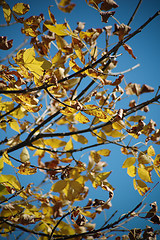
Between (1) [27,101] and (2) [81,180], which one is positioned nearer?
(1) [27,101]

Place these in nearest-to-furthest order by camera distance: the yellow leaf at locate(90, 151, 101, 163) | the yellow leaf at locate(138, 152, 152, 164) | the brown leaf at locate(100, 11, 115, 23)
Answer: the brown leaf at locate(100, 11, 115, 23), the yellow leaf at locate(138, 152, 152, 164), the yellow leaf at locate(90, 151, 101, 163)

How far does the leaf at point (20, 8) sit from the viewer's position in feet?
1.79

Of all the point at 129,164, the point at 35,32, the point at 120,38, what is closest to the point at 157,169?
the point at 129,164

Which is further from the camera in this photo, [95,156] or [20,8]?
[95,156]

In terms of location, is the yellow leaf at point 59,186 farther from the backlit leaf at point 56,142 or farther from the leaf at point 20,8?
the leaf at point 20,8

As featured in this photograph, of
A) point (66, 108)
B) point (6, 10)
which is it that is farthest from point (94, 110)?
point (6, 10)

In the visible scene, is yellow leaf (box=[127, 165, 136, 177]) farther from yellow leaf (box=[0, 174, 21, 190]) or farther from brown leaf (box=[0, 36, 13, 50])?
brown leaf (box=[0, 36, 13, 50])

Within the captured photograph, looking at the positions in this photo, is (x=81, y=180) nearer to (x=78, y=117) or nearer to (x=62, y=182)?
(x=62, y=182)

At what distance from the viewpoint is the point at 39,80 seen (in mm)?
504

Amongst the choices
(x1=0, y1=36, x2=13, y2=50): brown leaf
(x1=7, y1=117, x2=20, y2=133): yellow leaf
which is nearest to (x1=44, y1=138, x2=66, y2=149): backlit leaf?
(x1=7, y1=117, x2=20, y2=133): yellow leaf

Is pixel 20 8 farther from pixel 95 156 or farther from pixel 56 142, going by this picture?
pixel 95 156

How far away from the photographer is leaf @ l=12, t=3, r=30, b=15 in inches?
21.5

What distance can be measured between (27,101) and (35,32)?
297 millimetres

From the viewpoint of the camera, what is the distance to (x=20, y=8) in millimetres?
552
